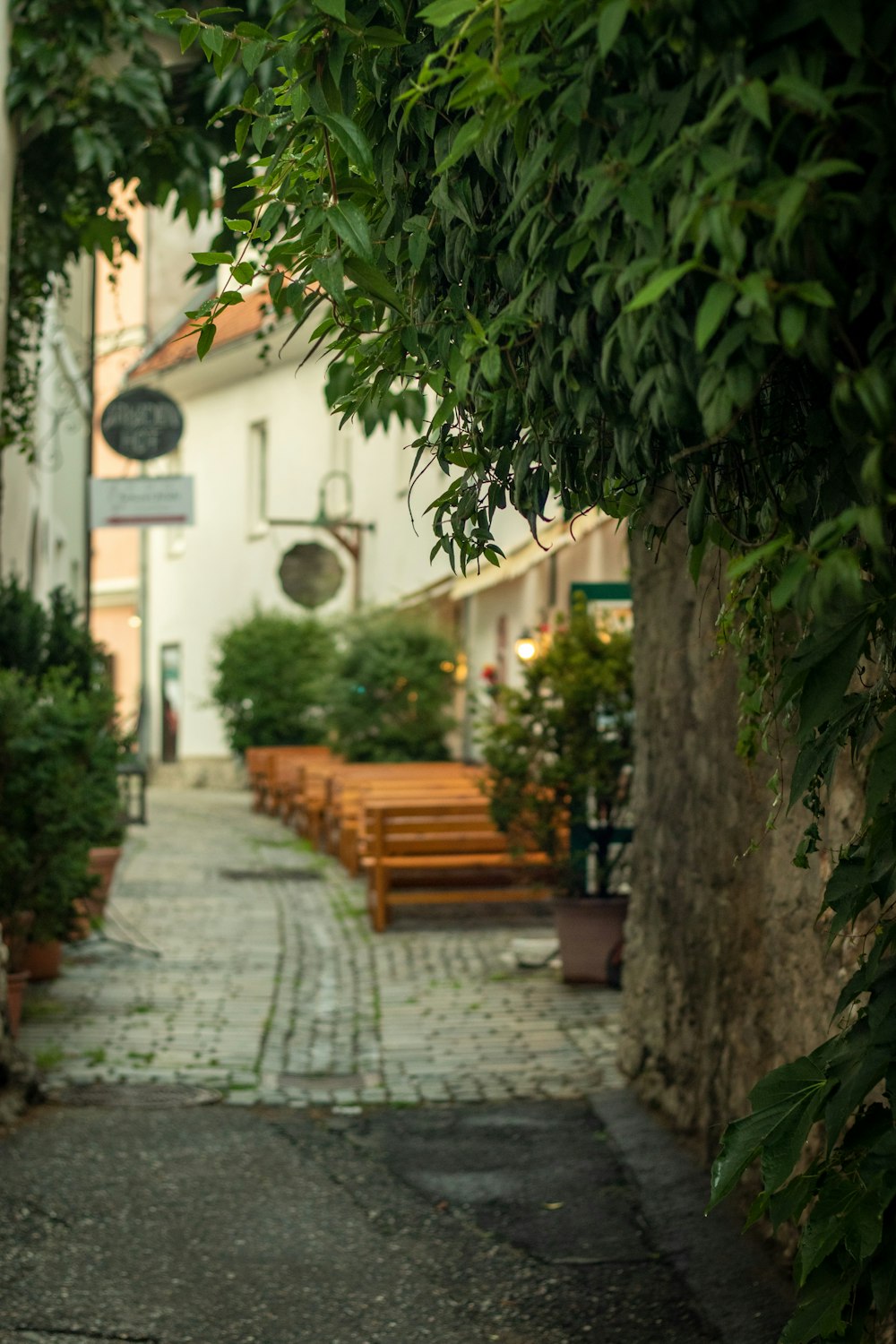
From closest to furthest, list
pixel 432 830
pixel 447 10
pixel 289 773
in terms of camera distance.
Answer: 1. pixel 447 10
2. pixel 432 830
3. pixel 289 773

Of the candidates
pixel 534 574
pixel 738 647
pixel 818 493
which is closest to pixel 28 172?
pixel 738 647

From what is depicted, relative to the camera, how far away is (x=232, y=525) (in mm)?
28203

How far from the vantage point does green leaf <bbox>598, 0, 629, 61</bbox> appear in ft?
5.50

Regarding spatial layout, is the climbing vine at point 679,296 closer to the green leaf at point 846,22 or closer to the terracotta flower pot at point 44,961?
the green leaf at point 846,22

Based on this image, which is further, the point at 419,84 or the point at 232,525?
the point at 232,525

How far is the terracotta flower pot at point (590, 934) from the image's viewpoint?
9805 millimetres

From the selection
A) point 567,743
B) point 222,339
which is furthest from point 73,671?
point 222,339

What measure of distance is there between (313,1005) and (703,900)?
154 inches

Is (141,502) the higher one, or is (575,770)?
(141,502)

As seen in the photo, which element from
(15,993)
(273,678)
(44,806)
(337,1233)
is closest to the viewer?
(337,1233)

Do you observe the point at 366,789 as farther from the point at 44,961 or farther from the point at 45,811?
the point at 45,811

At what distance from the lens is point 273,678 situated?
24.1 m

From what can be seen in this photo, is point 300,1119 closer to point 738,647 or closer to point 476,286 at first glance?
point 738,647

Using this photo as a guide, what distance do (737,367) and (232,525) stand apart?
26812mm
